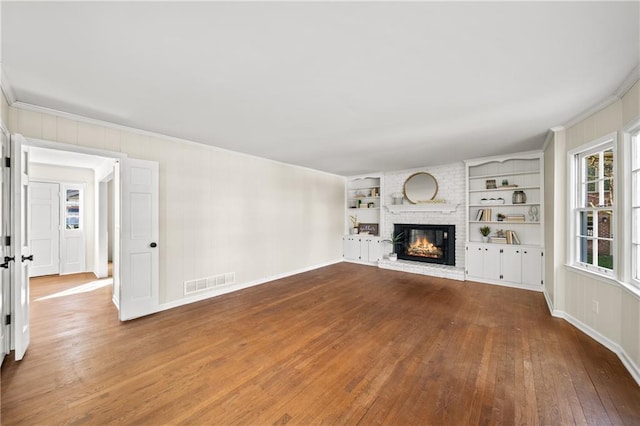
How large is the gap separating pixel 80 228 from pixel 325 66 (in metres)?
7.23

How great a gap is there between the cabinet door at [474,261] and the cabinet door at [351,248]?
2727mm

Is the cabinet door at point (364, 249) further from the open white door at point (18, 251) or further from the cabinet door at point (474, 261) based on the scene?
the open white door at point (18, 251)

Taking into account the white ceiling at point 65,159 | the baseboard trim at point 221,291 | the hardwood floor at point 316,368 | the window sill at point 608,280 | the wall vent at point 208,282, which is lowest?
the hardwood floor at point 316,368

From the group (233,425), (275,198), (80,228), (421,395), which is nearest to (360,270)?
(275,198)

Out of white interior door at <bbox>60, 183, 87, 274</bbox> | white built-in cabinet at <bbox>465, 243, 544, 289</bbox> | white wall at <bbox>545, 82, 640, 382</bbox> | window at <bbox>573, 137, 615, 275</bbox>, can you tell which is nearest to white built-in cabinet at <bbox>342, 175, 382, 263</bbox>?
white built-in cabinet at <bbox>465, 243, 544, 289</bbox>

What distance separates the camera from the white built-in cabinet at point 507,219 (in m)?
4.78

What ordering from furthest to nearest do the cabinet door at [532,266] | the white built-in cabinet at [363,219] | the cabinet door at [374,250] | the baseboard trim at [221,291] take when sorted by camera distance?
1. the white built-in cabinet at [363,219]
2. the cabinet door at [374,250]
3. the cabinet door at [532,266]
4. the baseboard trim at [221,291]

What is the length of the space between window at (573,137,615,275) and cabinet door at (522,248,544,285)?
5.05 ft

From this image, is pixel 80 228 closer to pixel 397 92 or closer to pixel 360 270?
pixel 360 270

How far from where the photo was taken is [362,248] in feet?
23.5

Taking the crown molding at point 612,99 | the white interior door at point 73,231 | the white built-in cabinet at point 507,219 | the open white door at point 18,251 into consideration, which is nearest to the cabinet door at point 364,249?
the white built-in cabinet at point 507,219

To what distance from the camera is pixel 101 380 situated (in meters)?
2.16

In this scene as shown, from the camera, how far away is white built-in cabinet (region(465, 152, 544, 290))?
4777 mm

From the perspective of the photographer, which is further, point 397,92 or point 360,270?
point 360,270
